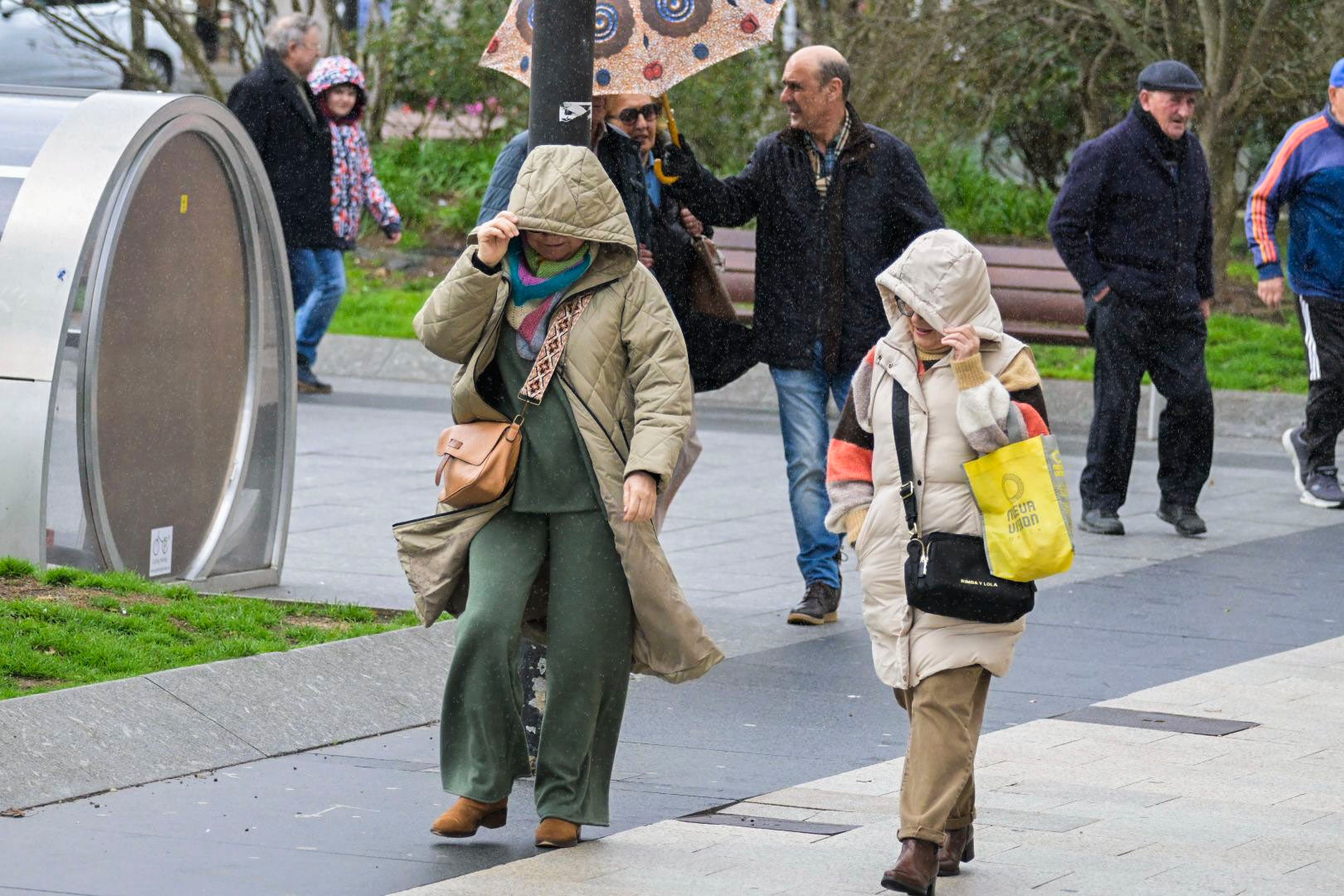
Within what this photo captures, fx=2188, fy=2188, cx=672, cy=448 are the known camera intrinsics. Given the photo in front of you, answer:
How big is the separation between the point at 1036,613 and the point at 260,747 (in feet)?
10.5

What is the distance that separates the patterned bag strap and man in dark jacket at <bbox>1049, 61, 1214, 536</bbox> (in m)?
4.75

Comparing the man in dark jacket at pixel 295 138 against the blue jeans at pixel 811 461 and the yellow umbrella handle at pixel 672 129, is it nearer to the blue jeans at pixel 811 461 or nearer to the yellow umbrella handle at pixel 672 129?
the blue jeans at pixel 811 461

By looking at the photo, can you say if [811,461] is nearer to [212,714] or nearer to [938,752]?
[212,714]

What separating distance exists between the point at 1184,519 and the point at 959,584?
523 cm

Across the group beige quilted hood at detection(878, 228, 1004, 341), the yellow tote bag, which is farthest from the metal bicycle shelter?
the yellow tote bag

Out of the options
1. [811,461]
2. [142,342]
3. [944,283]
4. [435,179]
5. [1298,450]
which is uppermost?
[944,283]

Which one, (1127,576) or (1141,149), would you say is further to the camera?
(1141,149)

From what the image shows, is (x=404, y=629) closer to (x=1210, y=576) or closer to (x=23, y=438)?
(x=23, y=438)

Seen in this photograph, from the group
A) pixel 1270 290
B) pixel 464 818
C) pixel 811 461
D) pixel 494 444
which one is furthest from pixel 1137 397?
pixel 464 818

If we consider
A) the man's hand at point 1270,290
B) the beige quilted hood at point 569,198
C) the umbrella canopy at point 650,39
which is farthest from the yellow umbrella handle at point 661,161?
the man's hand at point 1270,290

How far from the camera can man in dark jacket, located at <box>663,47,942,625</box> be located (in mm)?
7359

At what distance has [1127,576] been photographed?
848 centimetres

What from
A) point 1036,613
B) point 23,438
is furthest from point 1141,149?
point 23,438

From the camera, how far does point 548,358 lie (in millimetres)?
4844
